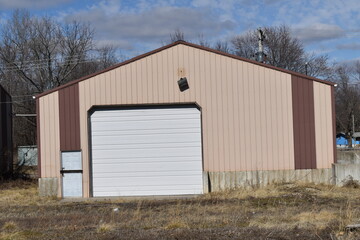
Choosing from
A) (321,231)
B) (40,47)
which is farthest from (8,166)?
(40,47)

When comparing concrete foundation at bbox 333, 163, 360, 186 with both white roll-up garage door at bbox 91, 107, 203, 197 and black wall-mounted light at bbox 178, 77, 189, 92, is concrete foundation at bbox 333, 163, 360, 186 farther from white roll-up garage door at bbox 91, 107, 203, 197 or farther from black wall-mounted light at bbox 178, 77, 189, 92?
black wall-mounted light at bbox 178, 77, 189, 92

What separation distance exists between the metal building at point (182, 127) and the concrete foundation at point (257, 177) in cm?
3

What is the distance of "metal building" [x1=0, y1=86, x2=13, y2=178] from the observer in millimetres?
22594

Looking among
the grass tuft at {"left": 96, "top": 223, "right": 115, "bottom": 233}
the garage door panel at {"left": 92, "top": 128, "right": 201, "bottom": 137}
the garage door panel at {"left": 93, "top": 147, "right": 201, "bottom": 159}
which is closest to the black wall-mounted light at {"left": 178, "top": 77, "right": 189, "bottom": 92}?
the garage door panel at {"left": 92, "top": 128, "right": 201, "bottom": 137}

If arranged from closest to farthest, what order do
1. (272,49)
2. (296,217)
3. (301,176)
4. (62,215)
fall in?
(296,217) < (62,215) < (301,176) < (272,49)

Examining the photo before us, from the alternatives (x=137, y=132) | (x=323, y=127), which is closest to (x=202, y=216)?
(x=137, y=132)

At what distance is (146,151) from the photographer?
16.6 m

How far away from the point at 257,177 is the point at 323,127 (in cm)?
290

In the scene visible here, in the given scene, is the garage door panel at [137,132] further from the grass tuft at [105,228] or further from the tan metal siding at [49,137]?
the grass tuft at [105,228]

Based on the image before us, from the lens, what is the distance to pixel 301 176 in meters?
16.1

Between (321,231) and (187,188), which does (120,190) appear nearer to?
(187,188)

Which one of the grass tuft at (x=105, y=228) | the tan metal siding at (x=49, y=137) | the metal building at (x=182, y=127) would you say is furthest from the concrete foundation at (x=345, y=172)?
the tan metal siding at (x=49, y=137)

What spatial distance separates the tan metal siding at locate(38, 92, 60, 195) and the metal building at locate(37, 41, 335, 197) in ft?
0.12

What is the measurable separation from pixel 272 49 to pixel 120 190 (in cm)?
4382
